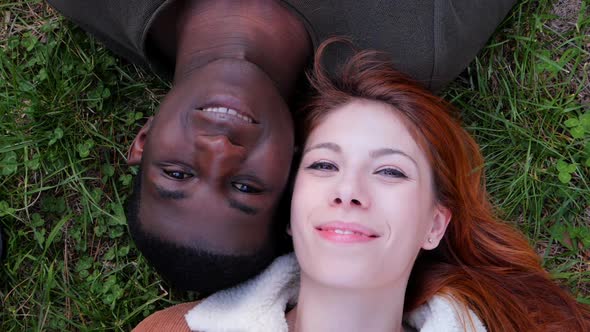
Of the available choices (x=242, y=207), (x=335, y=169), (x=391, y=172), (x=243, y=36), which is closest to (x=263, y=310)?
(x=242, y=207)

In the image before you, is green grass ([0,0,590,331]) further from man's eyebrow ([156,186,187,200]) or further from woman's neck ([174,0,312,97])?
man's eyebrow ([156,186,187,200])

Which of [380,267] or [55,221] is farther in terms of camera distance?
[55,221]

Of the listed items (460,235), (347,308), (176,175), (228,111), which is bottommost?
(347,308)

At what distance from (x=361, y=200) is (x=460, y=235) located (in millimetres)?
872

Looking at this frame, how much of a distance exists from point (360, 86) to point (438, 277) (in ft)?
3.41

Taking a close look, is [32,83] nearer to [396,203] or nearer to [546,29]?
[396,203]

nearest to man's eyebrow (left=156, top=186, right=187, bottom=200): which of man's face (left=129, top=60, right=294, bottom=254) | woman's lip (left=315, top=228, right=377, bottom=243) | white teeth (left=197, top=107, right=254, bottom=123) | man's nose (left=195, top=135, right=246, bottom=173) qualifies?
man's face (left=129, top=60, right=294, bottom=254)

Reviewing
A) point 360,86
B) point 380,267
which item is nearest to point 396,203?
point 380,267

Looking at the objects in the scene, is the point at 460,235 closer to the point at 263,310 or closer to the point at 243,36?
the point at 263,310

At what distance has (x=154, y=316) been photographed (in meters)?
3.45

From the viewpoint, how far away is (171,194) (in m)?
2.84

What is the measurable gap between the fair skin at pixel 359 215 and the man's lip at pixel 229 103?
17.8 inches

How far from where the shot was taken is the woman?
289 cm

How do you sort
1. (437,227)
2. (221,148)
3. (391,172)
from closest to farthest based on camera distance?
(221,148), (391,172), (437,227)
